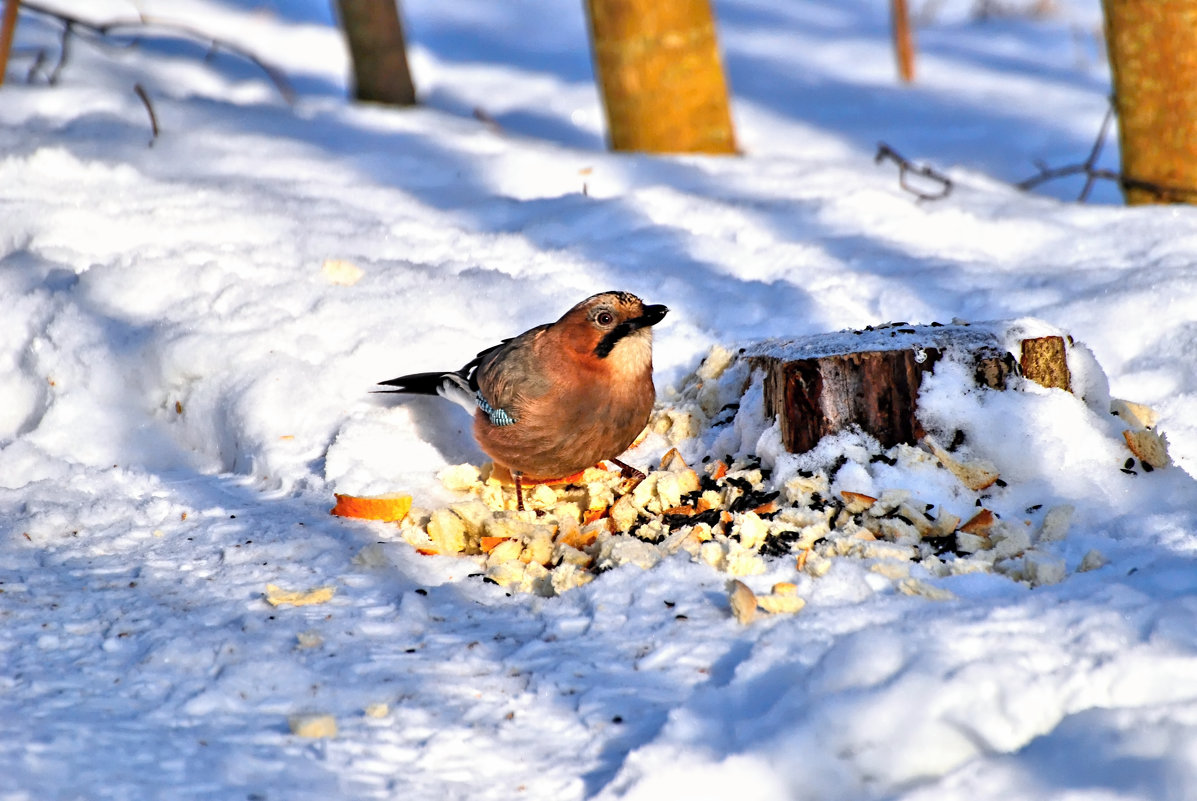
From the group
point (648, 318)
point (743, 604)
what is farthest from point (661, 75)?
point (743, 604)

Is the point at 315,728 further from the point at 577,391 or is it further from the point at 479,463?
the point at 479,463

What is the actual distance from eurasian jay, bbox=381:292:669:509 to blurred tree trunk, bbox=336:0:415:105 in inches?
196

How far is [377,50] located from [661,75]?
2361 mm

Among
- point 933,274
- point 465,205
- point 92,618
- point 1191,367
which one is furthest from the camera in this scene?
point 465,205

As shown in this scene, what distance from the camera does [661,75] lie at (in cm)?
652

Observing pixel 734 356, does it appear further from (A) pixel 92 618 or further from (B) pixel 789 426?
(A) pixel 92 618

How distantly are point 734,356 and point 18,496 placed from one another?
7.75 ft

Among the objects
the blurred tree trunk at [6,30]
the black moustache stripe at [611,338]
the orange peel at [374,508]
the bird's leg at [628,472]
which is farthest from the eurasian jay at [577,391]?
the blurred tree trunk at [6,30]

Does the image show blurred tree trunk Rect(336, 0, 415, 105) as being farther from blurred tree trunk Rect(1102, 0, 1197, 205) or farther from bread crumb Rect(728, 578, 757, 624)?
bread crumb Rect(728, 578, 757, 624)

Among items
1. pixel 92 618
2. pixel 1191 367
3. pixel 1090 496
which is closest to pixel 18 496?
pixel 92 618

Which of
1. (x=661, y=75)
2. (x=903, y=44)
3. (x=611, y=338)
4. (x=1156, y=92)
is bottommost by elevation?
(x=611, y=338)

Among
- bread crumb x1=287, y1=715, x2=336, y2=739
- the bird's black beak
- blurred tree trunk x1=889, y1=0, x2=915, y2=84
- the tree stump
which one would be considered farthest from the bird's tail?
blurred tree trunk x1=889, y1=0, x2=915, y2=84

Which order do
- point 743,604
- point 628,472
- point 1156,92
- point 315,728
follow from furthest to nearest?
point 1156,92, point 628,472, point 743,604, point 315,728

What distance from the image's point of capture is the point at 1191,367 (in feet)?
12.6
